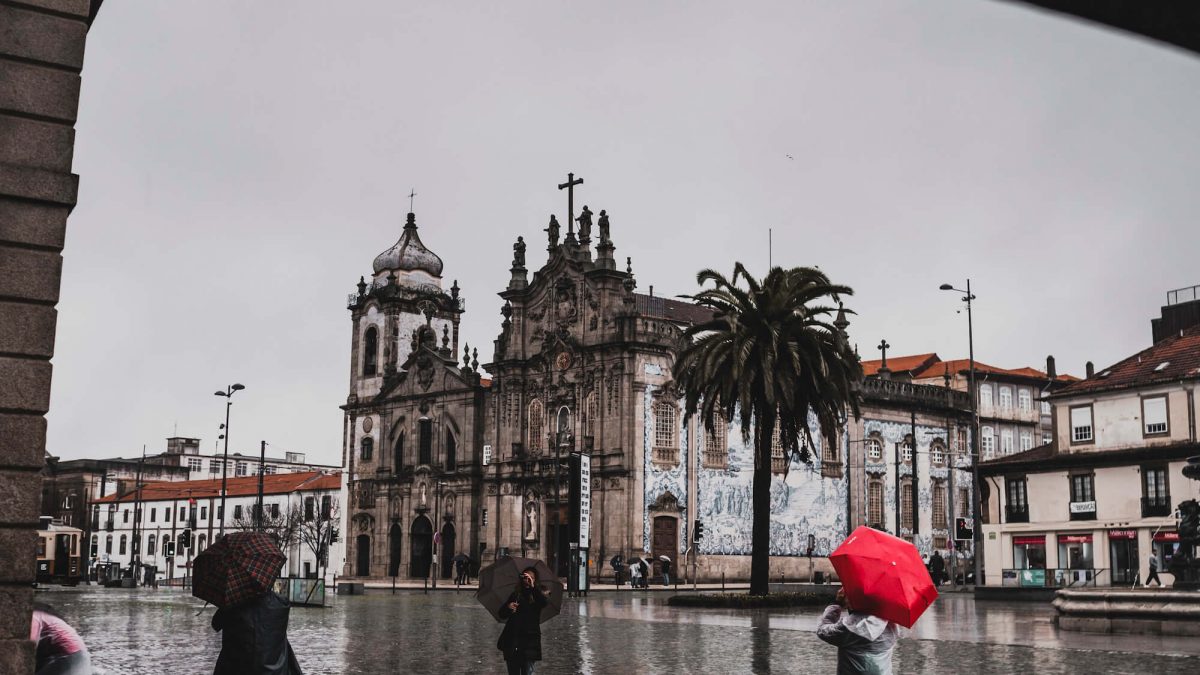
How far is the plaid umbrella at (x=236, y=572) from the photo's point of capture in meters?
7.40

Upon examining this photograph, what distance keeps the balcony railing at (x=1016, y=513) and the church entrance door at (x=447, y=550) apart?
100 feet

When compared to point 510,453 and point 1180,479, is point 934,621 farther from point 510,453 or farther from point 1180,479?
point 510,453

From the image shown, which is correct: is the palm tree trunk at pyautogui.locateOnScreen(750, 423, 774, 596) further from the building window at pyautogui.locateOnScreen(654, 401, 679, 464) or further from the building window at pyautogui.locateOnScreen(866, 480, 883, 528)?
the building window at pyautogui.locateOnScreen(866, 480, 883, 528)

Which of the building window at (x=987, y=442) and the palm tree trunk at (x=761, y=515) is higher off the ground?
the building window at (x=987, y=442)

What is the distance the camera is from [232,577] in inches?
292

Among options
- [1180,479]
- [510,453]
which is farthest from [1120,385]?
[510,453]

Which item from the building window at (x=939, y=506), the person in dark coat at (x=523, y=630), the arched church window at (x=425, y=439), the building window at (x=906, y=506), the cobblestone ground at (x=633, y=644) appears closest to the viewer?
the person in dark coat at (x=523, y=630)

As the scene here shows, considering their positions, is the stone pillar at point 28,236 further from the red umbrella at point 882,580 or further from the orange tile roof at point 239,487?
the orange tile roof at point 239,487

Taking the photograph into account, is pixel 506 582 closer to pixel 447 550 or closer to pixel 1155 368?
pixel 1155 368

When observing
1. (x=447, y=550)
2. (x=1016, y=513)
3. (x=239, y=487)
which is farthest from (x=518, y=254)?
(x=239, y=487)

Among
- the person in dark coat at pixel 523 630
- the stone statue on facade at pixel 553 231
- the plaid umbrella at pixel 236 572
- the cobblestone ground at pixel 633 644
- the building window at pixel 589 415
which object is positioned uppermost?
the stone statue on facade at pixel 553 231

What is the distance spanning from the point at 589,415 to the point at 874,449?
56.4 feet

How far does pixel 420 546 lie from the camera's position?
245ft

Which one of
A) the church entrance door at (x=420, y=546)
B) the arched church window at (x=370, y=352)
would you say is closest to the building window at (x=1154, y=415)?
the church entrance door at (x=420, y=546)
